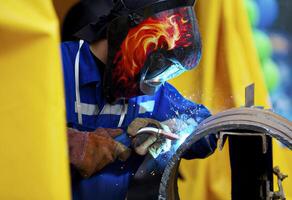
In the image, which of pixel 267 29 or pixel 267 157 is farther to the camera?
pixel 267 29

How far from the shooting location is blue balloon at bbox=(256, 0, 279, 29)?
Result: 2.42 meters

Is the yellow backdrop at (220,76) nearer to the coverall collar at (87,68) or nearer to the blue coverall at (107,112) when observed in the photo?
the blue coverall at (107,112)

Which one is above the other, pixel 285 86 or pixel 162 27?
pixel 162 27

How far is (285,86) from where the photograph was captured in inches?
97.3

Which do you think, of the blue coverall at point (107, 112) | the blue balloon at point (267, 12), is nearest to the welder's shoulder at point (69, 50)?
the blue coverall at point (107, 112)

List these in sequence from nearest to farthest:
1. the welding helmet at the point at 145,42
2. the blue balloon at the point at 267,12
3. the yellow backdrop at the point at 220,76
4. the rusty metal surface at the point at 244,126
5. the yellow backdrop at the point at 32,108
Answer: the yellow backdrop at the point at 32,108
the rusty metal surface at the point at 244,126
the welding helmet at the point at 145,42
the yellow backdrop at the point at 220,76
the blue balloon at the point at 267,12

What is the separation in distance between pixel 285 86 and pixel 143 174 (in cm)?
132

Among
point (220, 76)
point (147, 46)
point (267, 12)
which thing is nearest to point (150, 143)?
point (147, 46)

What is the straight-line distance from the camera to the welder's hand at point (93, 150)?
1.30m

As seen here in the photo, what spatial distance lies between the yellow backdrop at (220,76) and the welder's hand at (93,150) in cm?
42

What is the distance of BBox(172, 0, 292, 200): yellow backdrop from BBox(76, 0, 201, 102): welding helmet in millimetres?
262

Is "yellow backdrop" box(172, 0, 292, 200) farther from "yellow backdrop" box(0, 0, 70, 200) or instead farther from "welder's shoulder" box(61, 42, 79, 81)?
"yellow backdrop" box(0, 0, 70, 200)

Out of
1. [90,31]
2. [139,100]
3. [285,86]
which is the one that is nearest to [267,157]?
[139,100]

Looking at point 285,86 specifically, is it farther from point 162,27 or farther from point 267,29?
point 162,27
